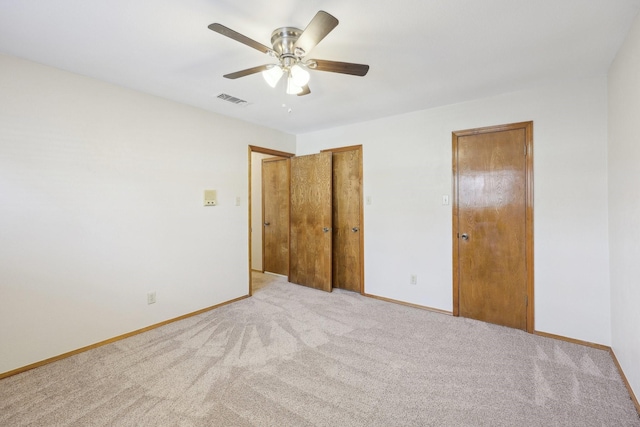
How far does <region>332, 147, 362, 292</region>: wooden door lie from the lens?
13.0 ft

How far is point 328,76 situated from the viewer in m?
2.44

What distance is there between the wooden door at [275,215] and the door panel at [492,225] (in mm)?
2677

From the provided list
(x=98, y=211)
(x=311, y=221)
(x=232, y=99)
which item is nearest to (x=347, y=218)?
(x=311, y=221)

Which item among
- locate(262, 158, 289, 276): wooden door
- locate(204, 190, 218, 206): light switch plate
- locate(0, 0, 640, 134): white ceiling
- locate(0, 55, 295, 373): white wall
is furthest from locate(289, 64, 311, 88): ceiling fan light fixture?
locate(262, 158, 289, 276): wooden door

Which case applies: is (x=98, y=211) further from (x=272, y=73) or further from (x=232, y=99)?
(x=272, y=73)

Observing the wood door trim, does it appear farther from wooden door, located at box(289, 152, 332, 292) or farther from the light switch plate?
the light switch plate

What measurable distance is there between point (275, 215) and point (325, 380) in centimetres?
329

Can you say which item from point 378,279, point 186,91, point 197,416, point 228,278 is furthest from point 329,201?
point 197,416

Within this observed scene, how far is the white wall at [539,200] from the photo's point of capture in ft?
8.01

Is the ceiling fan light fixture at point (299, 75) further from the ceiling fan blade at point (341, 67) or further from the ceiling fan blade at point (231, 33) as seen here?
the ceiling fan blade at point (231, 33)

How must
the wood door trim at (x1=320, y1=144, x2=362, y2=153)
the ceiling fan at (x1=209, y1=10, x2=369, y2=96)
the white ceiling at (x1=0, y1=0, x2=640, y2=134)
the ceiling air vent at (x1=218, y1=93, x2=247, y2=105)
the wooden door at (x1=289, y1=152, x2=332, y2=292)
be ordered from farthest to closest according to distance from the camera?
the wooden door at (x1=289, y1=152, x2=332, y2=292) → the wood door trim at (x1=320, y1=144, x2=362, y2=153) → the ceiling air vent at (x1=218, y1=93, x2=247, y2=105) → the ceiling fan at (x1=209, y1=10, x2=369, y2=96) → the white ceiling at (x1=0, y1=0, x2=640, y2=134)

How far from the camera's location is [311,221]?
4.24 m

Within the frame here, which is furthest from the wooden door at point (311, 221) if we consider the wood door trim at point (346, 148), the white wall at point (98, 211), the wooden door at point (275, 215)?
the white wall at point (98, 211)

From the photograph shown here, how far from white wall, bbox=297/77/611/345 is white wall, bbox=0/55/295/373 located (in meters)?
2.14
